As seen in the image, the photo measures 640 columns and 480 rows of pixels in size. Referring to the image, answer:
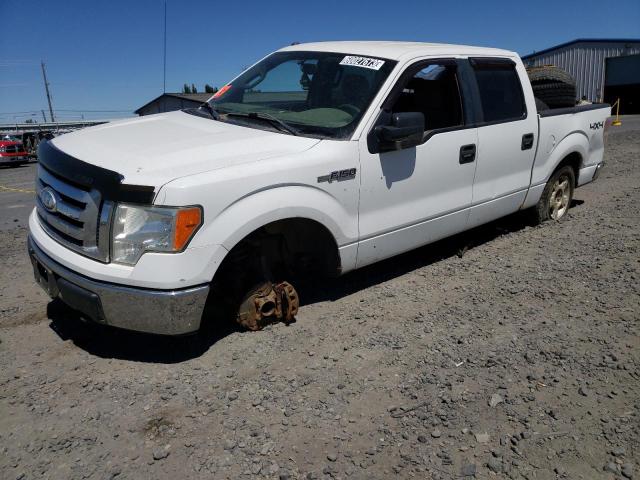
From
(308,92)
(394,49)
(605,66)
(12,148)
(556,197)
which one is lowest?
(12,148)

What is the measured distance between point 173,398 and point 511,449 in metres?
1.79

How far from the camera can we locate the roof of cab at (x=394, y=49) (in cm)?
427

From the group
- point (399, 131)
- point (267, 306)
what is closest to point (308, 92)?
point (399, 131)

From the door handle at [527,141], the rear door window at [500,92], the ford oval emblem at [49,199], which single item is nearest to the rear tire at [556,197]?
the door handle at [527,141]

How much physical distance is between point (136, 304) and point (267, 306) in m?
0.96

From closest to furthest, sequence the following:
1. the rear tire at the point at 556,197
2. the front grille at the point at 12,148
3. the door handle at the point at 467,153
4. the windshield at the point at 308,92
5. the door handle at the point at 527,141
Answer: the windshield at the point at 308,92 < the door handle at the point at 467,153 < the door handle at the point at 527,141 < the rear tire at the point at 556,197 < the front grille at the point at 12,148

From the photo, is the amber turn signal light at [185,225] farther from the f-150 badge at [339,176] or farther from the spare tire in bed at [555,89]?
the spare tire in bed at [555,89]

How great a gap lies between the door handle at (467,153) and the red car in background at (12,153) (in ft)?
67.3

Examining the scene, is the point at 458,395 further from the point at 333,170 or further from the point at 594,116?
the point at 594,116

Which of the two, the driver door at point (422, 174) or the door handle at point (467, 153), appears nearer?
the driver door at point (422, 174)

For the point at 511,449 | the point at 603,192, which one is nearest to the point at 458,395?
the point at 511,449

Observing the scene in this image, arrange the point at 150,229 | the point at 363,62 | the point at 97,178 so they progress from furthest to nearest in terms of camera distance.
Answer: the point at 363,62, the point at 97,178, the point at 150,229

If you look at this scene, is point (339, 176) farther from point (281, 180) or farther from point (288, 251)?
point (288, 251)

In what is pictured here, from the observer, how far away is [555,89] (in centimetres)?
640
